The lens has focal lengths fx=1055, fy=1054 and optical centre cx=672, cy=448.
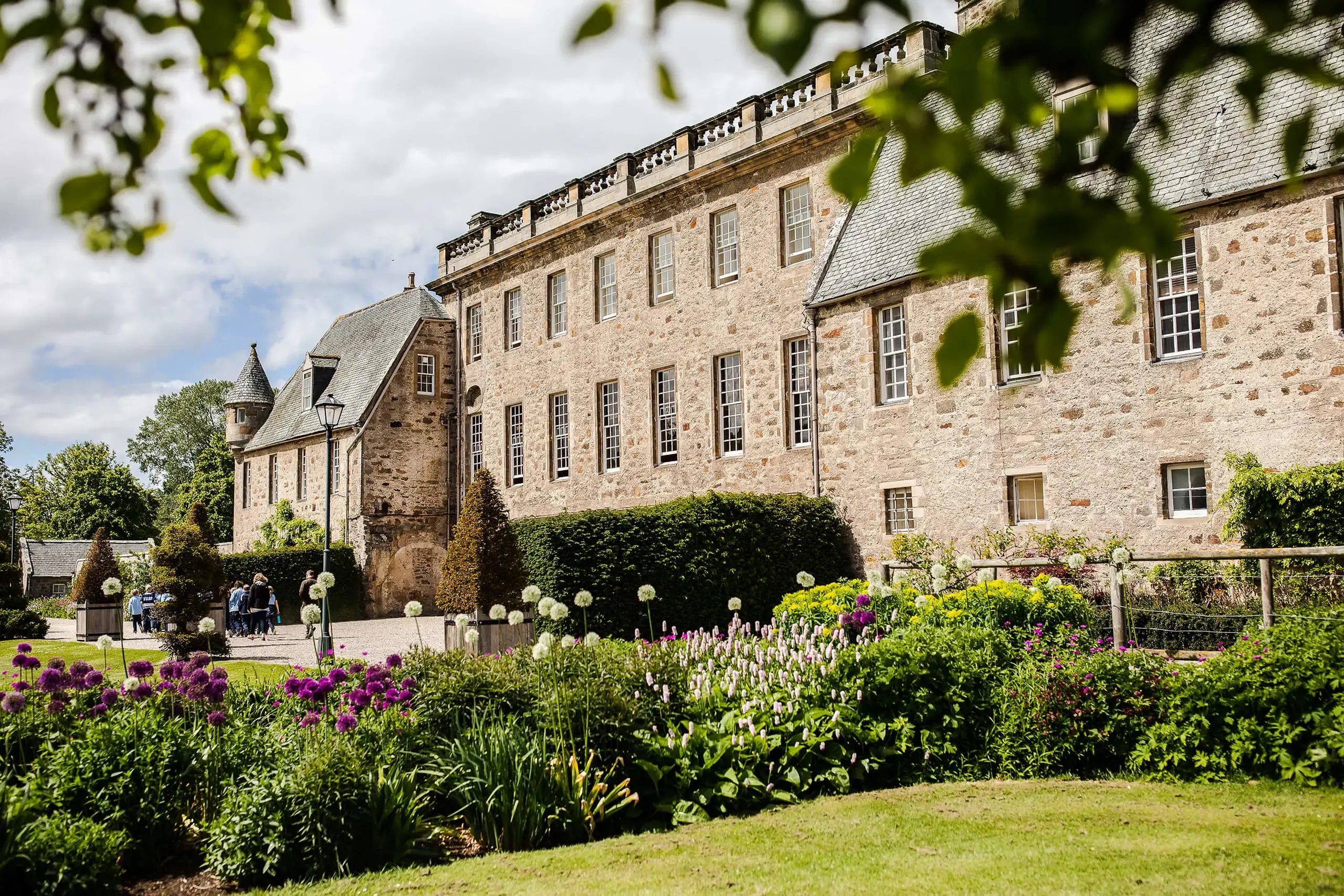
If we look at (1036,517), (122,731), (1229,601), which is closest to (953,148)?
(122,731)

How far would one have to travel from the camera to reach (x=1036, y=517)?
17.2 metres

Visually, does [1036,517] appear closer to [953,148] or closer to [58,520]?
[953,148]

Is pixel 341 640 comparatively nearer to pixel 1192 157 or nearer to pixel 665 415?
pixel 665 415

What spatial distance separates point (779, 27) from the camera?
1.69m

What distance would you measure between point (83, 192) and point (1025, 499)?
1700 centimetres

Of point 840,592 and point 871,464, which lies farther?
point 871,464

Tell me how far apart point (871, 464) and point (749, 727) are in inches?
486

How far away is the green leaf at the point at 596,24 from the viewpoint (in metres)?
1.80

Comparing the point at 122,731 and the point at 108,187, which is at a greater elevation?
the point at 108,187

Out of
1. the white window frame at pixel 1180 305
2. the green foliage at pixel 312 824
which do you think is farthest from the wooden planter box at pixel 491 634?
the white window frame at pixel 1180 305

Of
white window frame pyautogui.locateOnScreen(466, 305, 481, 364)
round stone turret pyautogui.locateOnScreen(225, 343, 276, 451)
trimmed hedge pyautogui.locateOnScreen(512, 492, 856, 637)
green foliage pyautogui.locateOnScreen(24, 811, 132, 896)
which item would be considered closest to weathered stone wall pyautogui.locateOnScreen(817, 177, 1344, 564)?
trimmed hedge pyautogui.locateOnScreen(512, 492, 856, 637)

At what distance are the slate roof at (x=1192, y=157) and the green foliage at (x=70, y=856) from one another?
32.4 ft

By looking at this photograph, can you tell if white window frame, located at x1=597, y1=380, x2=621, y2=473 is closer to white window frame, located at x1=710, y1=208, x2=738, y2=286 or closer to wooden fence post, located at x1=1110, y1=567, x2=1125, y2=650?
white window frame, located at x1=710, y1=208, x2=738, y2=286

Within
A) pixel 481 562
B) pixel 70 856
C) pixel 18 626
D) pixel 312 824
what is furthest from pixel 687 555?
pixel 18 626
